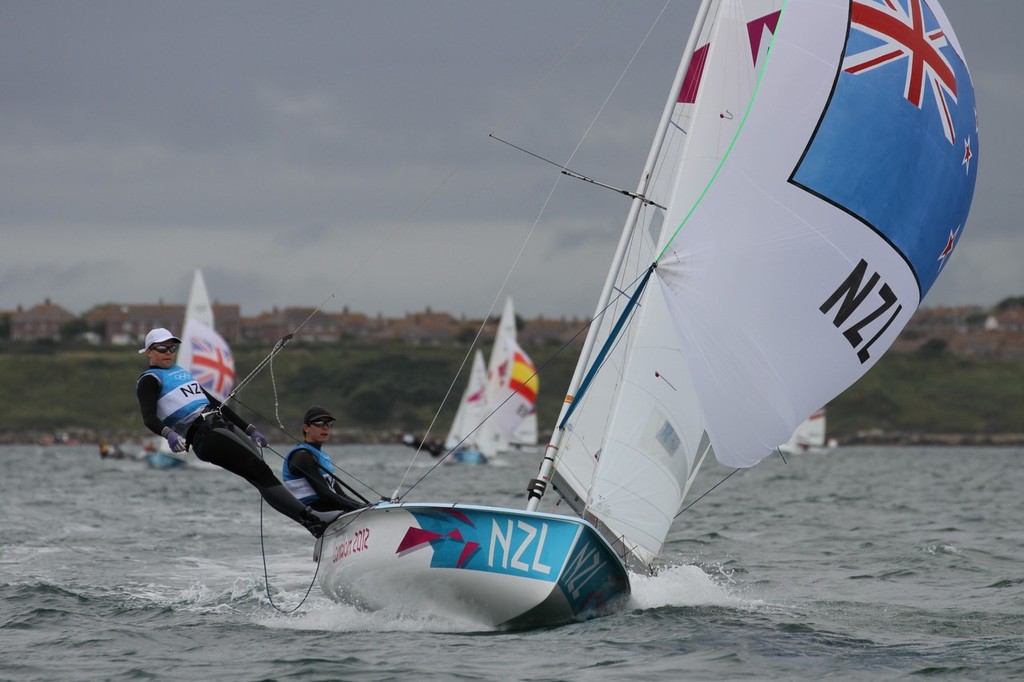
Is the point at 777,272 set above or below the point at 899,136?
below

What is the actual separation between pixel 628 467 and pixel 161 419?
126 inches

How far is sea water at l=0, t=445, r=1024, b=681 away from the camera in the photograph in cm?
812

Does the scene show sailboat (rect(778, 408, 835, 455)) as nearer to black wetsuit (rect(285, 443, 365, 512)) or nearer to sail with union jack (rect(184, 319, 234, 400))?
sail with union jack (rect(184, 319, 234, 400))

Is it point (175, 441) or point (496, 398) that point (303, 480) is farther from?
point (496, 398)

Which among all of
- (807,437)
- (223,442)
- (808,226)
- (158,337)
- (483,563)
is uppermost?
(808,226)

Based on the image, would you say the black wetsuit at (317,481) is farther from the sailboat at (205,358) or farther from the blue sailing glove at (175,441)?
the sailboat at (205,358)

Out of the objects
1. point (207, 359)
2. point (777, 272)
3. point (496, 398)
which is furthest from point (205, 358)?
point (777, 272)

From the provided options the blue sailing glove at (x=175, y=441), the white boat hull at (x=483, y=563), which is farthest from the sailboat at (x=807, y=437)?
the blue sailing glove at (x=175, y=441)

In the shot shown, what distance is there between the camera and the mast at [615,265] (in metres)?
9.50

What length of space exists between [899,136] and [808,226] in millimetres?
869

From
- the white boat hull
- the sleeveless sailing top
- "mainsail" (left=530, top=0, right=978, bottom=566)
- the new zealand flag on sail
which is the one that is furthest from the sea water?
the new zealand flag on sail

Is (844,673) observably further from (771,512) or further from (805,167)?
(771,512)

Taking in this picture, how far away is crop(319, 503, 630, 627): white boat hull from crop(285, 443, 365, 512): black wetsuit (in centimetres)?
65

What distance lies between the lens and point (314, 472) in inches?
398
